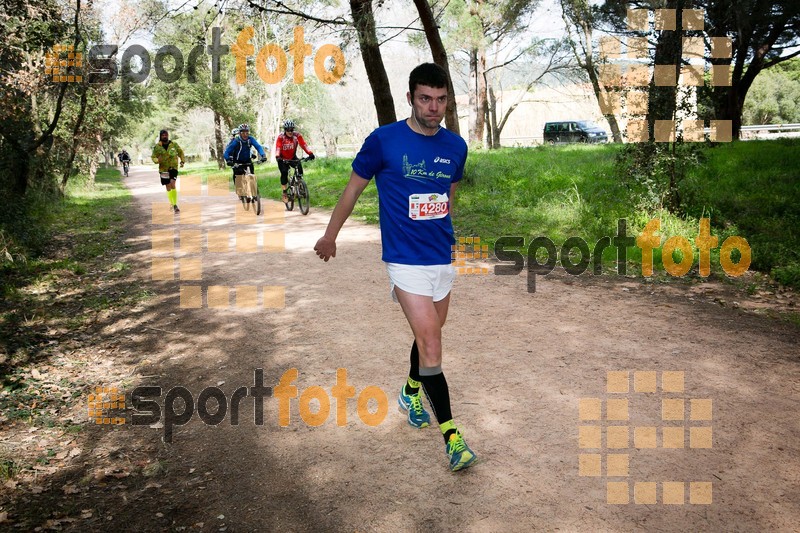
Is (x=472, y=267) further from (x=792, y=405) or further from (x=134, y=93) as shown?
(x=134, y=93)

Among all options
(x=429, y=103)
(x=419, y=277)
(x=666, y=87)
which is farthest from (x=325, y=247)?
(x=666, y=87)

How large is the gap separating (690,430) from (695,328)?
92.5 inches

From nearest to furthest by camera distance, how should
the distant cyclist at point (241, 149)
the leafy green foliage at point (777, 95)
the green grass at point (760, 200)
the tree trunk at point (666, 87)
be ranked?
the green grass at point (760, 200) → the tree trunk at point (666, 87) → the distant cyclist at point (241, 149) → the leafy green foliage at point (777, 95)

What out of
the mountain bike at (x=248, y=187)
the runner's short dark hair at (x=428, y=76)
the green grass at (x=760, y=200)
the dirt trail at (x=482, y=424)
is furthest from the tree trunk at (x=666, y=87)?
the mountain bike at (x=248, y=187)

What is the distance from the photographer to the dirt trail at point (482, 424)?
129 inches

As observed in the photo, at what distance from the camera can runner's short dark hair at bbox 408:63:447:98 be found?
3447 mm

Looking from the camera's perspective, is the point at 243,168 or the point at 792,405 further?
the point at 243,168

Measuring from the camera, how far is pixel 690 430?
158 inches

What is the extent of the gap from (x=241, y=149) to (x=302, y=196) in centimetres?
203

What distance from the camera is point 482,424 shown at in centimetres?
422

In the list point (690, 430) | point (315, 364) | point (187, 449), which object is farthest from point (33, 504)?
point (690, 430)

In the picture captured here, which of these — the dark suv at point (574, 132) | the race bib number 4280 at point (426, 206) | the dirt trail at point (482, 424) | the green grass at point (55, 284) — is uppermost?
the dark suv at point (574, 132)

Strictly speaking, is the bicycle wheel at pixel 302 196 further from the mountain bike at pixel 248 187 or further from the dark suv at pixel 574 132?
the dark suv at pixel 574 132

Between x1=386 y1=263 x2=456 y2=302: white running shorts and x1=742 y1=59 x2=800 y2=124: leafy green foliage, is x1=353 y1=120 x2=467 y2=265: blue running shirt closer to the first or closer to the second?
x1=386 y1=263 x2=456 y2=302: white running shorts
